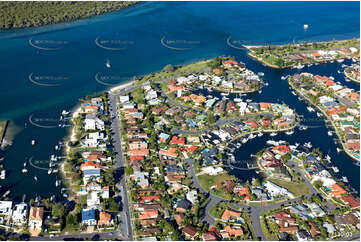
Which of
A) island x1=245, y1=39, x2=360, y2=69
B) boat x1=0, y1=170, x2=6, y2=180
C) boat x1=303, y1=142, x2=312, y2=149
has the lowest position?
boat x1=0, y1=170, x2=6, y2=180

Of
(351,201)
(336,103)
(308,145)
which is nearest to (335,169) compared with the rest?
(308,145)

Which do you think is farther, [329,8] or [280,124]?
[329,8]

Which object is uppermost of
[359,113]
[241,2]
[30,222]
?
[241,2]

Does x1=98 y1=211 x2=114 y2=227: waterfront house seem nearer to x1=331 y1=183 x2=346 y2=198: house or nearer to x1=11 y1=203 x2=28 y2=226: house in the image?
x1=11 y1=203 x2=28 y2=226: house

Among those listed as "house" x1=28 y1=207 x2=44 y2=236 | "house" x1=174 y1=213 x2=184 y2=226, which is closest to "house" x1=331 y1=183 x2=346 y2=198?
"house" x1=174 y1=213 x2=184 y2=226

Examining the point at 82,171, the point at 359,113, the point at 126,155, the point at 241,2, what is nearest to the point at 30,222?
the point at 82,171

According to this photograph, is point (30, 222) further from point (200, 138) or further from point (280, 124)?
point (280, 124)
